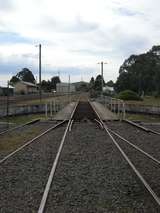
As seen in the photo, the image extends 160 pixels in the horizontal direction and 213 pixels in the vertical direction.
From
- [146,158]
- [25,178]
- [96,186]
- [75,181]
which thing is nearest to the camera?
[96,186]

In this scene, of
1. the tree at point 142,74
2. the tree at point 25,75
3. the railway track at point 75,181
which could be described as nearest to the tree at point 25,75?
the tree at point 25,75

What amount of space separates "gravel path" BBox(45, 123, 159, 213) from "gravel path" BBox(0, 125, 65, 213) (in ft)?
0.97

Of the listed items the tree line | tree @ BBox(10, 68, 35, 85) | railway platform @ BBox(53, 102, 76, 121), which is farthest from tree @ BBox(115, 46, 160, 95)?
tree @ BBox(10, 68, 35, 85)

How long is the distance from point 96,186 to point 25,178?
Result: 167cm

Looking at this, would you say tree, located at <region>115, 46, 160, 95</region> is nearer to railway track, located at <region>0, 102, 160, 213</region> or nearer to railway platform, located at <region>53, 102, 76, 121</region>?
railway platform, located at <region>53, 102, 76, 121</region>

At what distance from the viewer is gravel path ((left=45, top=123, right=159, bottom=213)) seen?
6.60 m

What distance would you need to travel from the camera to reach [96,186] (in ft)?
26.4

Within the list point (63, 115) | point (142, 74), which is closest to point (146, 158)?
point (63, 115)

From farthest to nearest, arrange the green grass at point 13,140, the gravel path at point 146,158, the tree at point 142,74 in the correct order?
the tree at point 142,74, the green grass at point 13,140, the gravel path at point 146,158

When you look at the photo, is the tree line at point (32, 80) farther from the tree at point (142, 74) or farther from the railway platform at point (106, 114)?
the railway platform at point (106, 114)

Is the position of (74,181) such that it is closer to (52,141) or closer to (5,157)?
(5,157)

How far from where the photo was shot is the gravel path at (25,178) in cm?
675

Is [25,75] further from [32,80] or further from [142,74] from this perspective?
[142,74]

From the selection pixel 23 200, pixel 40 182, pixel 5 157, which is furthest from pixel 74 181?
pixel 5 157
